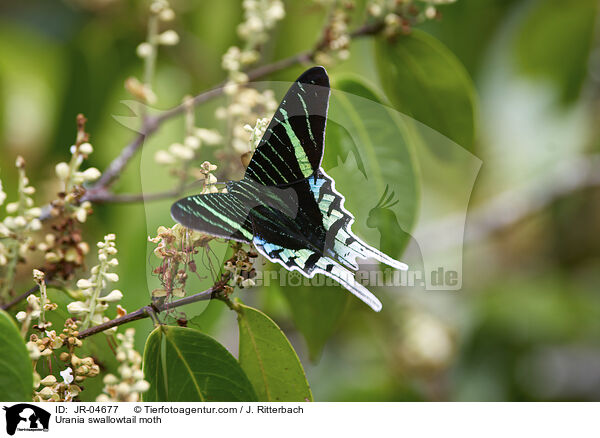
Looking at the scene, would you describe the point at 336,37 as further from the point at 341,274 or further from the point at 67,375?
the point at 67,375

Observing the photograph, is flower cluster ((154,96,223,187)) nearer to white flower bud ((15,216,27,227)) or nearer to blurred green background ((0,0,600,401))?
white flower bud ((15,216,27,227))

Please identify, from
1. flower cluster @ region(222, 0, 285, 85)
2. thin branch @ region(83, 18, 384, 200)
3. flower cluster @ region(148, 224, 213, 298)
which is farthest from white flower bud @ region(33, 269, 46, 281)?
flower cluster @ region(222, 0, 285, 85)

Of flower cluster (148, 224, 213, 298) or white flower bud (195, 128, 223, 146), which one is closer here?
flower cluster (148, 224, 213, 298)

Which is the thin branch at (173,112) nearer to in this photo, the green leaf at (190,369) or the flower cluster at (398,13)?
the flower cluster at (398,13)

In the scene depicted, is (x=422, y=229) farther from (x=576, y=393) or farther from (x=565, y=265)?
(x=565, y=265)

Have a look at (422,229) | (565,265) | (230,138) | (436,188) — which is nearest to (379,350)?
(422,229)

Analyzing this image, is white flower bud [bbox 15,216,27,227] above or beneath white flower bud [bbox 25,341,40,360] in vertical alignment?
above

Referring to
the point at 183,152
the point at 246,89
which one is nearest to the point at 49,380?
the point at 183,152
